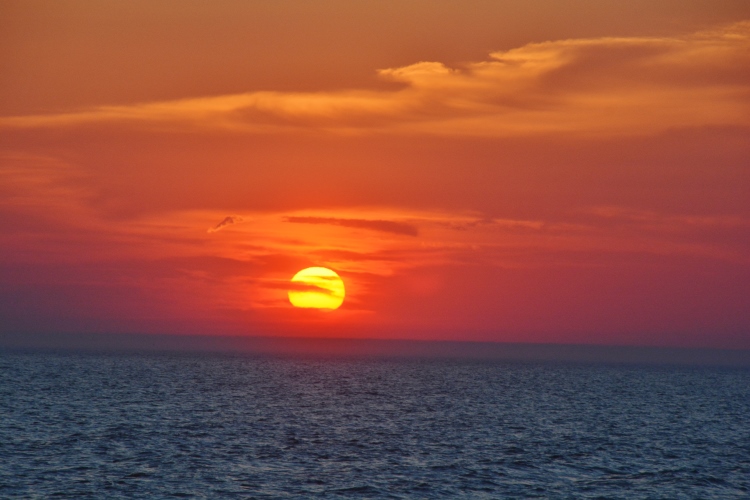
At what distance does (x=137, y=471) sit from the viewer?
56.9 meters

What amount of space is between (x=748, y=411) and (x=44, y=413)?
94.2m

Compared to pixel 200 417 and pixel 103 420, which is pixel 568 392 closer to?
pixel 200 417

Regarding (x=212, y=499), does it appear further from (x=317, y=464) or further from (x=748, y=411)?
(x=748, y=411)

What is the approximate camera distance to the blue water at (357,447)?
54.2 meters

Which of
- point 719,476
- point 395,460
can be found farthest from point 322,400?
point 719,476

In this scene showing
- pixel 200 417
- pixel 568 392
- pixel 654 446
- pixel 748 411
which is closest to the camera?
pixel 654 446

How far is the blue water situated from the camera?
54156mm

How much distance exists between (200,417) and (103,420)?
10221mm

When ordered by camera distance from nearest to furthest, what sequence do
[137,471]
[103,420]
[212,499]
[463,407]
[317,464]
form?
[212,499], [137,471], [317,464], [103,420], [463,407]

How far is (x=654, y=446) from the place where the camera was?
76.7 metres

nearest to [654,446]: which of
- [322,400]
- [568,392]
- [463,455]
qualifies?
[463,455]

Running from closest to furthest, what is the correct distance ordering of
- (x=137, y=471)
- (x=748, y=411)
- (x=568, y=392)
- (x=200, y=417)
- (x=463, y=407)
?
1. (x=137, y=471)
2. (x=200, y=417)
3. (x=463, y=407)
4. (x=748, y=411)
5. (x=568, y=392)

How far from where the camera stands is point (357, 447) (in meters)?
70.1

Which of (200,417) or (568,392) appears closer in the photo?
(200,417)
